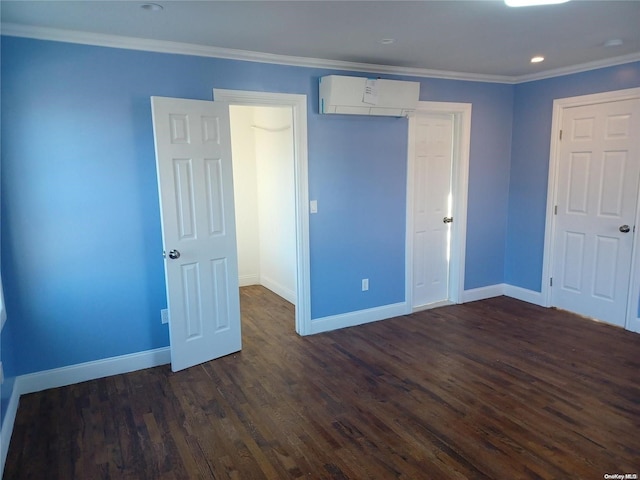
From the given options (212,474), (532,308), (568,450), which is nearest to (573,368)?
(568,450)

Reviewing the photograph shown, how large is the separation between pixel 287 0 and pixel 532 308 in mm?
4033

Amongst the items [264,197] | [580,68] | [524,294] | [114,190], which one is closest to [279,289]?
[264,197]

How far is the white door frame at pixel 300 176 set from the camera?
3.54 metres

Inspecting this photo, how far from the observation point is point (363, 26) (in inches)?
109

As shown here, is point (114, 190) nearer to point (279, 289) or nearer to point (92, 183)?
point (92, 183)

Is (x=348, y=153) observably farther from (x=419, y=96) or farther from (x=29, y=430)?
(x=29, y=430)

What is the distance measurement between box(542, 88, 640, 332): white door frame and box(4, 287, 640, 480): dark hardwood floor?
292mm

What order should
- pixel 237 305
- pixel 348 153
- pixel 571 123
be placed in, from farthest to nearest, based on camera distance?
pixel 571 123 → pixel 348 153 → pixel 237 305

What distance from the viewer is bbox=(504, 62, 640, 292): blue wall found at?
4.55 m

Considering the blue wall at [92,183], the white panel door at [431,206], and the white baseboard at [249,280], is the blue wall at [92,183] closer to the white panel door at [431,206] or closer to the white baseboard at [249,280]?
the white panel door at [431,206]

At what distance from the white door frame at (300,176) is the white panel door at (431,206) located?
1.30 meters

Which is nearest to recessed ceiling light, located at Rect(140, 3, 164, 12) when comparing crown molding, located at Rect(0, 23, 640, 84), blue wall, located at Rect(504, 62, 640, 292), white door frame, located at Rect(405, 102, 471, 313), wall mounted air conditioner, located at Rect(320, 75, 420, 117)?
crown molding, located at Rect(0, 23, 640, 84)

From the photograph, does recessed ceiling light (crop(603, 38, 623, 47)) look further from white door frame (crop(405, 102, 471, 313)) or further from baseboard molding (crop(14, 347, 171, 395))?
baseboard molding (crop(14, 347, 171, 395))

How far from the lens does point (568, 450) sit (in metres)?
2.37
